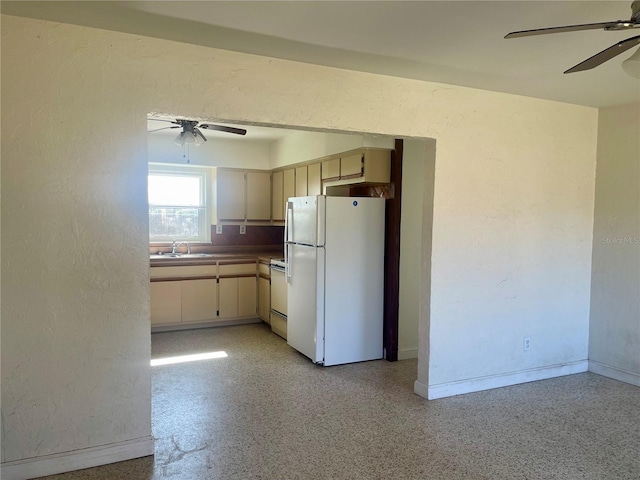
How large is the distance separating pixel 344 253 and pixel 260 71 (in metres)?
1.96

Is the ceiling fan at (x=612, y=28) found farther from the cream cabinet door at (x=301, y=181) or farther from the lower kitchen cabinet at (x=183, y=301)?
the lower kitchen cabinet at (x=183, y=301)

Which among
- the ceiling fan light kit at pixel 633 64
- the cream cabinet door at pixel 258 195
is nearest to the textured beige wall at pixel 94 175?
the ceiling fan light kit at pixel 633 64

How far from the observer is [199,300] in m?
5.46

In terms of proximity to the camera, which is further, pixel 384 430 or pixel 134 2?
pixel 384 430

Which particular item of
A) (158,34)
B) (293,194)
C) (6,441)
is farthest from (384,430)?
(293,194)

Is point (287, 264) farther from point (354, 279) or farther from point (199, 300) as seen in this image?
point (199, 300)

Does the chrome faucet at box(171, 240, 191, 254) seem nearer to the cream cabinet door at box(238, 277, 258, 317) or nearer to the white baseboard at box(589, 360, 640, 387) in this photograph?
the cream cabinet door at box(238, 277, 258, 317)

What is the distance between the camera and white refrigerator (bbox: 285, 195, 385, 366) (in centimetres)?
412

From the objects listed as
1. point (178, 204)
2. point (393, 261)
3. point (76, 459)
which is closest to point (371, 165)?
point (393, 261)

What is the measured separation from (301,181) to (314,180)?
1.19ft

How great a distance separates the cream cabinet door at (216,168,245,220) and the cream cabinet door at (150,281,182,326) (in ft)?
3.86

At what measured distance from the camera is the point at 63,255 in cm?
236

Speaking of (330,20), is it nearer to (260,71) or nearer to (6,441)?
(260,71)

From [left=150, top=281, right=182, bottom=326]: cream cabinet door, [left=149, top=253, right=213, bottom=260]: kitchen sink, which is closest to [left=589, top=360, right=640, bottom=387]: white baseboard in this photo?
[left=149, top=253, right=213, bottom=260]: kitchen sink
